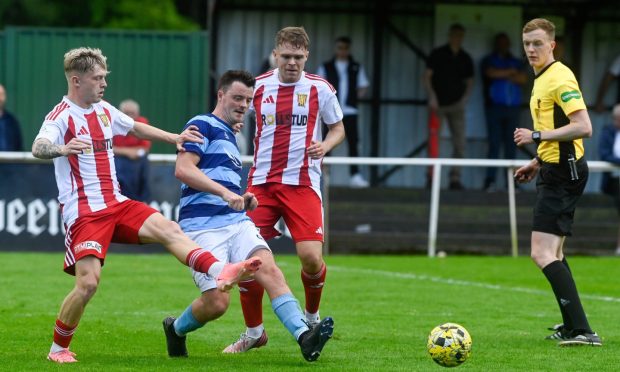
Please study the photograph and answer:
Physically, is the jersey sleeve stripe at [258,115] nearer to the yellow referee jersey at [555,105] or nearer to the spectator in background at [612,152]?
the yellow referee jersey at [555,105]

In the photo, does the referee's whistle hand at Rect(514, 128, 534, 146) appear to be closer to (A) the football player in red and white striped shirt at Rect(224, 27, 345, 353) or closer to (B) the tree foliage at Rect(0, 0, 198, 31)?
(A) the football player in red and white striped shirt at Rect(224, 27, 345, 353)

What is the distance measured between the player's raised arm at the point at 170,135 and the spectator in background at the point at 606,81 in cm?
1369

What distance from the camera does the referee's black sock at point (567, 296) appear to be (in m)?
9.11

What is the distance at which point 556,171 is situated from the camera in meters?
9.30

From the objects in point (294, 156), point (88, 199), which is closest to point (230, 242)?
point (88, 199)

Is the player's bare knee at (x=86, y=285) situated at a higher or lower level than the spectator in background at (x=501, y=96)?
lower

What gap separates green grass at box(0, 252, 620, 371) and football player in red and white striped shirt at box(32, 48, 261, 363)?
1.47 feet

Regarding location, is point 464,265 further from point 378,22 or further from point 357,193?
point 378,22

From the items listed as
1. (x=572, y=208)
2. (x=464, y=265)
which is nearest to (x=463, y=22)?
(x=464, y=265)

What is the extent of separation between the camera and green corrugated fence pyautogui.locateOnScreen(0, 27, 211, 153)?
20.1 metres

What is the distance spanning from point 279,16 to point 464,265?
6507mm

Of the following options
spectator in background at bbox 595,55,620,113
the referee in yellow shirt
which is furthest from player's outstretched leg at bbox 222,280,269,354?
spectator in background at bbox 595,55,620,113

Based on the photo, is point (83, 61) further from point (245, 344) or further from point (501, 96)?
point (501, 96)

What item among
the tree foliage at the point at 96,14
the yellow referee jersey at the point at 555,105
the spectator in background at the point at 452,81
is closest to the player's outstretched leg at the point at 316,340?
the yellow referee jersey at the point at 555,105
